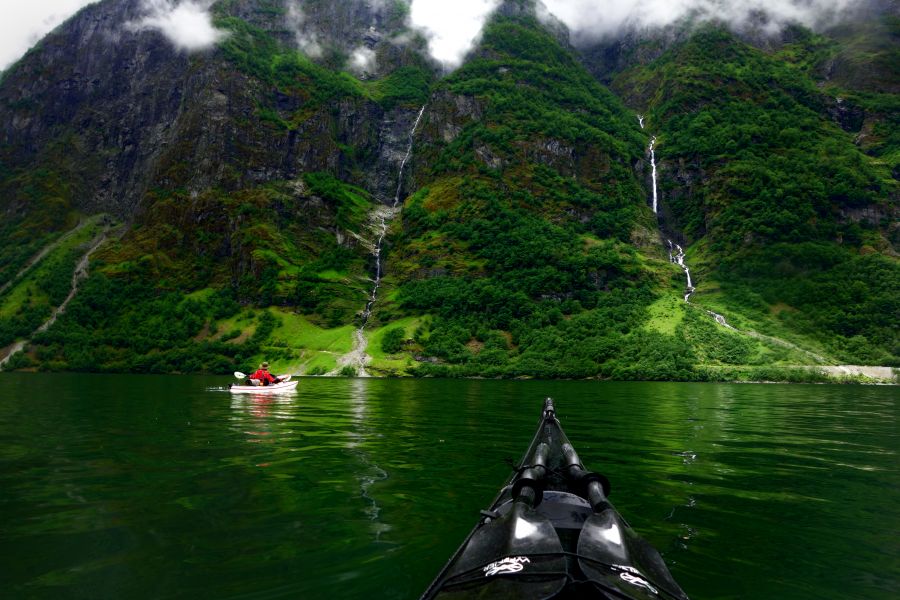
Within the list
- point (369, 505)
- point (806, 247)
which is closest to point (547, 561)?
point (369, 505)

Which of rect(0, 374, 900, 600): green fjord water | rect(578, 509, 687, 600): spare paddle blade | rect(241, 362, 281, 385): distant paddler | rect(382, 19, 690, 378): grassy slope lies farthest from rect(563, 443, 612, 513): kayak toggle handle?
rect(382, 19, 690, 378): grassy slope

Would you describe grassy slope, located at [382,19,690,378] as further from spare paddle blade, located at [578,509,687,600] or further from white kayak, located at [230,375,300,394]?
spare paddle blade, located at [578,509,687,600]

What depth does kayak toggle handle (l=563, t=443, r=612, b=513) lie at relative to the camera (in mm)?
6969

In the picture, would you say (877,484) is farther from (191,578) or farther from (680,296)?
(680,296)

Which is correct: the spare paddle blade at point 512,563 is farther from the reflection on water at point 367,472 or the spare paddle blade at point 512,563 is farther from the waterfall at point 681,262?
the waterfall at point 681,262

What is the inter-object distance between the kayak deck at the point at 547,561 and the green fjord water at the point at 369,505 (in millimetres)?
1997

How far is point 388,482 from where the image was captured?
13.7 meters

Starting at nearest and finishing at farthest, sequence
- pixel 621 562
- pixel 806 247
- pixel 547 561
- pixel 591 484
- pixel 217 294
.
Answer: pixel 547 561 → pixel 621 562 → pixel 591 484 → pixel 806 247 → pixel 217 294

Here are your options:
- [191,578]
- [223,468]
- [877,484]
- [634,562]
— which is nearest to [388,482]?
[223,468]

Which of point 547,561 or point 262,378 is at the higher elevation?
point 547,561

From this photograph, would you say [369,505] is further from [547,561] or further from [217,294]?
[217,294]

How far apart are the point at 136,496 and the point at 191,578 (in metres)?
6.03

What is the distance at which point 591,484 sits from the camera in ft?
26.3

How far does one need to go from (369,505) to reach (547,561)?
7.33 metres
